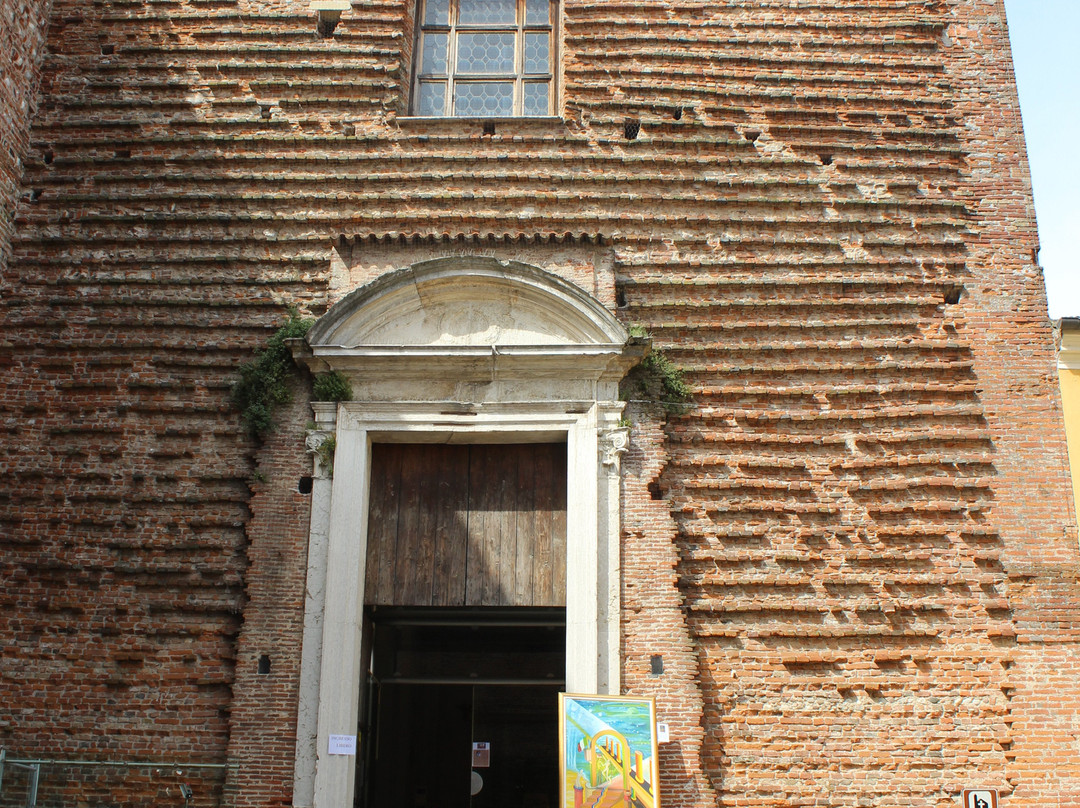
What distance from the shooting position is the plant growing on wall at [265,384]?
7.50 metres

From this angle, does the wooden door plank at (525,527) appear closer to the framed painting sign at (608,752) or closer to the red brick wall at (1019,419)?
the framed painting sign at (608,752)

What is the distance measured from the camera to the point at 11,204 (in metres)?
8.27

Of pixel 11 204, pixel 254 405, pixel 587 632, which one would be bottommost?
pixel 587 632

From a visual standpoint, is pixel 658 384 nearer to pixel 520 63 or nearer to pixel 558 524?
pixel 558 524

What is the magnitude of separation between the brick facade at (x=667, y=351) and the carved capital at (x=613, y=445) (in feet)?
0.48

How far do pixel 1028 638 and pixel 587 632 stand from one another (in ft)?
10.6

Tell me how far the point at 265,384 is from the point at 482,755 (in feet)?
13.0

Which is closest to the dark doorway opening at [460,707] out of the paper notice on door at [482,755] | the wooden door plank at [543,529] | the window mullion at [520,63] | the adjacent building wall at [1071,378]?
the paper notice on door at [482,755]

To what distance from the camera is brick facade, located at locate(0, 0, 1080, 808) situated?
22.8ft

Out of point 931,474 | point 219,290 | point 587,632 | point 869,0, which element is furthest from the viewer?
point 869,0

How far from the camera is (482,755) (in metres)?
8.89

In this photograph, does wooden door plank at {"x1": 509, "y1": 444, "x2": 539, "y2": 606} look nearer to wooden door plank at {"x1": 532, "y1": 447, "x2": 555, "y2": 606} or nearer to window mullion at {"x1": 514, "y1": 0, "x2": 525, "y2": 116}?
wooden door plank at {"x1": 532, "y1": 447, "x2": 555, "y2": 606}

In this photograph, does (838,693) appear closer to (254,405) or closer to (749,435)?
(749,435)

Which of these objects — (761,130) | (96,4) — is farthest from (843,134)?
(96,4)
